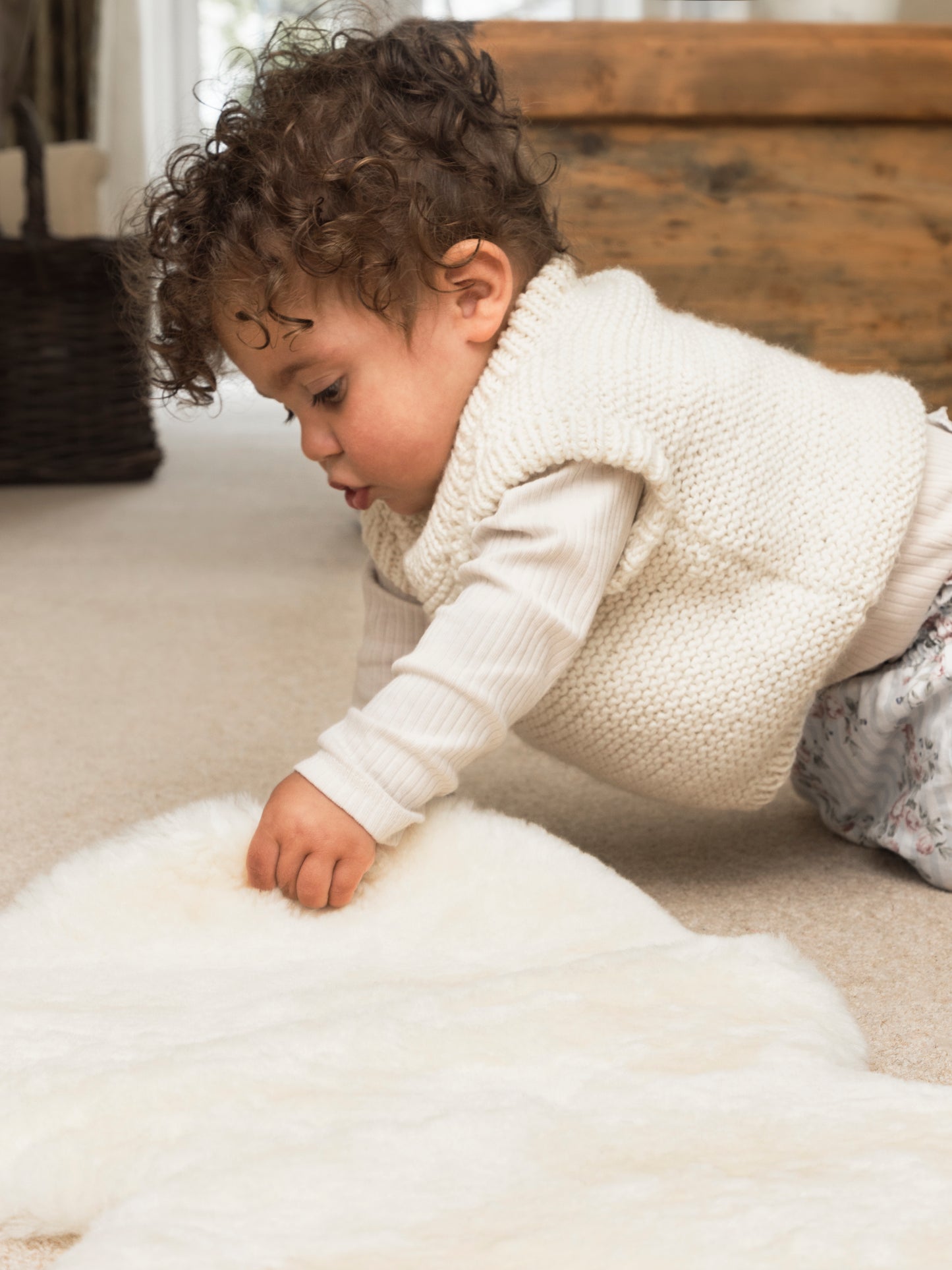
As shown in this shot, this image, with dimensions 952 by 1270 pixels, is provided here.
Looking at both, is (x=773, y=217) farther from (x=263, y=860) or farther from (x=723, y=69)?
(x=263, y=860)

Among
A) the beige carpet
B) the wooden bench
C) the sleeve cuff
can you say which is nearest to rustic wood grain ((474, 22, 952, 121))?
the wooden bench

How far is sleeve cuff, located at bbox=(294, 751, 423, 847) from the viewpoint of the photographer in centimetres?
72

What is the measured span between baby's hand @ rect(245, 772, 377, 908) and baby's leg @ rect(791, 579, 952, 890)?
395mm

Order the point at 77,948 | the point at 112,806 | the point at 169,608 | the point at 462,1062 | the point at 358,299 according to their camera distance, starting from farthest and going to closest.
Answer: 1. the point at 169,608
2. the point at 112,806
3. the point at 358,299
4. the point at 77,948
5. the point at 462,1062

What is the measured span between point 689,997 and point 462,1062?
0.12m

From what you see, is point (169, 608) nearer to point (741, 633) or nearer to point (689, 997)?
point (741, 633)

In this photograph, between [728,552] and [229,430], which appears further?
[229,430]

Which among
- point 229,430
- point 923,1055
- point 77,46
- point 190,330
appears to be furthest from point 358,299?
point 77,46

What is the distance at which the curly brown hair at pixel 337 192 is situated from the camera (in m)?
0.78

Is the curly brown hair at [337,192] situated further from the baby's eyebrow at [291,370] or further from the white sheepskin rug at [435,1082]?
the white sheepskin rug at [435,1082]

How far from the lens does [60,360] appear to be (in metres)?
2.38

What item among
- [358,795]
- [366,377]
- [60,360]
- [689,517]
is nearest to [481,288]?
[366,377]

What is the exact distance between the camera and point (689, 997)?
61 centimetres

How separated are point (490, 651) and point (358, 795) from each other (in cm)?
11
